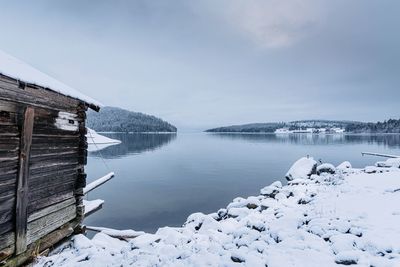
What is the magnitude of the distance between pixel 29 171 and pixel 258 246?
6.16 m

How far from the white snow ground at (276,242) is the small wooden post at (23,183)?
0.85m

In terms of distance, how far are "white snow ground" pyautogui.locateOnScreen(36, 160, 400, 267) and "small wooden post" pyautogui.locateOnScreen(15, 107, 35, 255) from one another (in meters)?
0.85

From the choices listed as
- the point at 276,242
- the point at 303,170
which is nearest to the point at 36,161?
the point at 276,242

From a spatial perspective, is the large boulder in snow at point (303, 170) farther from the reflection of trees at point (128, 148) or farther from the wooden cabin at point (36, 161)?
the reflection of trees at point (128, 148)

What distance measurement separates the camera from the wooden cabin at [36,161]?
6621 millimetres

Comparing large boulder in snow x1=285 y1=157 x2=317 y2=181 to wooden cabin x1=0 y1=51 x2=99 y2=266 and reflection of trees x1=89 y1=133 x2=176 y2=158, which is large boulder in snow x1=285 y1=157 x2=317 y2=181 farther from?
reflection of trees x1=89 y1=133 x2=176 y2=158

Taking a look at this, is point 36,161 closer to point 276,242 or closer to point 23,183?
point 23,183

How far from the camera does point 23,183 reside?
278 inches

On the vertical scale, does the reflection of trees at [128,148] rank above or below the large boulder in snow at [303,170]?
below

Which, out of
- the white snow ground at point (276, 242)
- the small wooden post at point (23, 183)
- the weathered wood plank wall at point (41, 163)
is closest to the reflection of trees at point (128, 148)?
the weathered wood plank wall at point (41, 163)

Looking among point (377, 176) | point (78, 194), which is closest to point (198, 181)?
point (377, 176)

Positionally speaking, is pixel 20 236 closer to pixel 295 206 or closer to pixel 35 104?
pixel 35 104

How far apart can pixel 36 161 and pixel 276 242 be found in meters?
6.81

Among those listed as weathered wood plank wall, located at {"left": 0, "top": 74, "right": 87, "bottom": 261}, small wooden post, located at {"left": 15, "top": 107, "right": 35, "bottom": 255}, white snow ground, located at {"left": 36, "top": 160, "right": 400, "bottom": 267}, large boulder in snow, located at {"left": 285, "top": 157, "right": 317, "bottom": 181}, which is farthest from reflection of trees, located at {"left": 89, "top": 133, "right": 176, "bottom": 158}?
small wooden post, located at {"left": 15, "top": 107, "right": 35, "bottom": 255}
